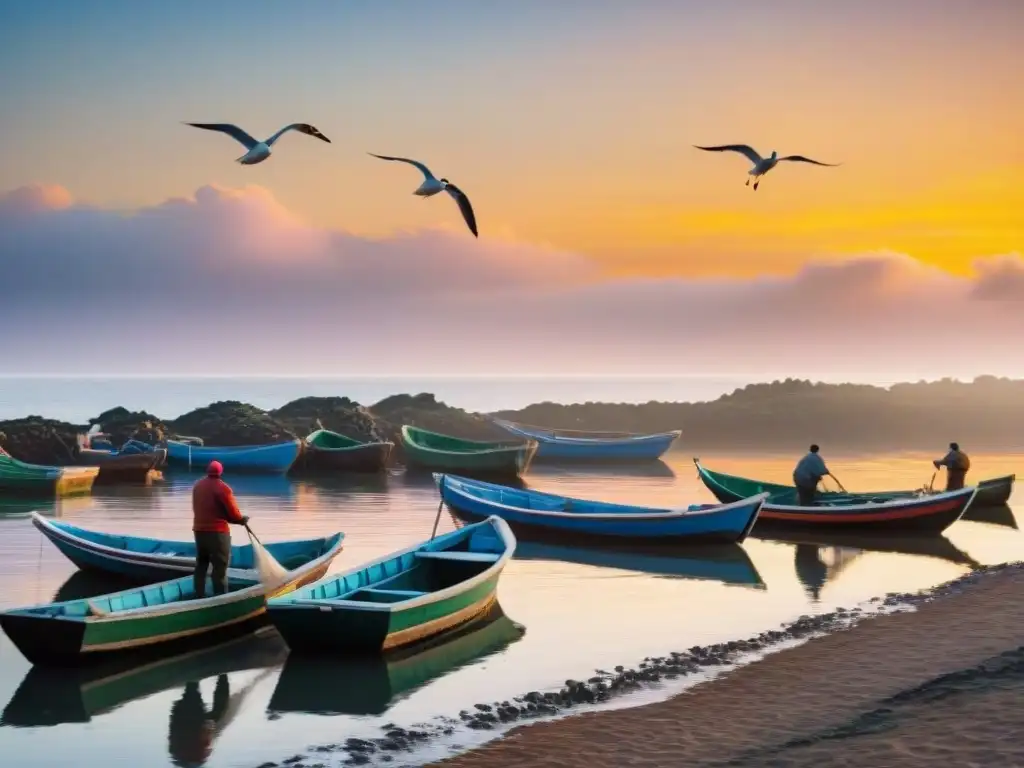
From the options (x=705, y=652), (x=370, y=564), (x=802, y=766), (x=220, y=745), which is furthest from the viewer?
(x=370, y=564)

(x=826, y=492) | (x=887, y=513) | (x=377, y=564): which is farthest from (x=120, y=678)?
(x=826, y=492)

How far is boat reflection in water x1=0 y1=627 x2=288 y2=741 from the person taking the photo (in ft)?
34.9

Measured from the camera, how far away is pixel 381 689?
38.2ft

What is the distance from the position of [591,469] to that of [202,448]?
15302 mm

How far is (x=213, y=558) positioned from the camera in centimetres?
1337

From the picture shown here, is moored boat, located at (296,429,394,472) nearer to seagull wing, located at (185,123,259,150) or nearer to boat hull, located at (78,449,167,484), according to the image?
boat hull, located at (78,449,167,484)

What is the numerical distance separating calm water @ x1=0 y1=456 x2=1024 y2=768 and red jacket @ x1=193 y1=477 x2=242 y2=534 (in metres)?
1.49

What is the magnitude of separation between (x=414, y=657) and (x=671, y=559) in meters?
9.02

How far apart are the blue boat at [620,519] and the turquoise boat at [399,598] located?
17.8 ft

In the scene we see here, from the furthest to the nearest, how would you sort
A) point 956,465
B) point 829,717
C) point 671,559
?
point 956,465 → point 671,559 → point 829,717

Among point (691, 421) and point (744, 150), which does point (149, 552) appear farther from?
point (691, 421)

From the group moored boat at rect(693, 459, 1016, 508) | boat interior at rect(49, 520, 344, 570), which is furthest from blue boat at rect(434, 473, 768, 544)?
boat interior at rect(49, 520, 344, 570)

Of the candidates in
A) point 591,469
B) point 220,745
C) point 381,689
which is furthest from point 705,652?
point 591,469

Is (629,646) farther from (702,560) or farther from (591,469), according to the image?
(591,469)
